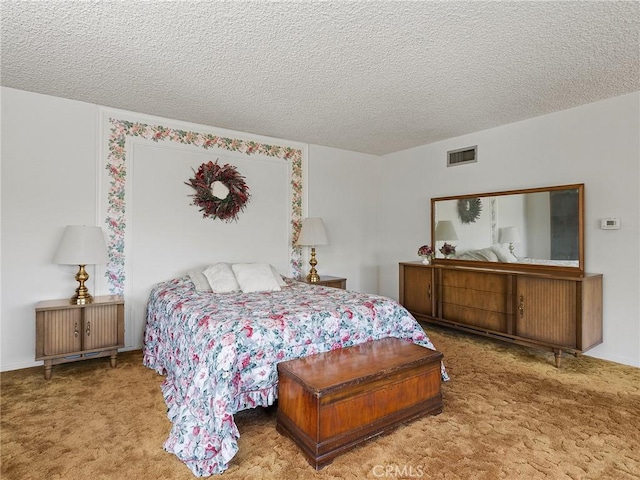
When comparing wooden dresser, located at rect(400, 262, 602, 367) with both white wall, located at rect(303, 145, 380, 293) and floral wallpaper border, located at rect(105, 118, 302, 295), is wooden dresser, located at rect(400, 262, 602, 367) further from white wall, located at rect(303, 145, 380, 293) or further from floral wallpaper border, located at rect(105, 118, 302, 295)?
floral wallpaper border, located at rect(105, 118, 302, 295)

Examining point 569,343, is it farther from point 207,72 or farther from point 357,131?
point 207,72

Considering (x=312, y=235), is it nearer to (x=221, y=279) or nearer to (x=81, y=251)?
(x=221, y=279)

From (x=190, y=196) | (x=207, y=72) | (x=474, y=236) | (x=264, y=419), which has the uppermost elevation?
(x=207, y=72)

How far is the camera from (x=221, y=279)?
3.45 metres

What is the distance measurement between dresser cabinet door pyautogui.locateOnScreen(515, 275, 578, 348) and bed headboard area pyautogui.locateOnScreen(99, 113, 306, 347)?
269 centimetres

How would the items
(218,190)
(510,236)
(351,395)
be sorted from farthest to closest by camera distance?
(218,190) < (510,236) < (351,395)

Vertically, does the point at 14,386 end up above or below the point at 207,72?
below

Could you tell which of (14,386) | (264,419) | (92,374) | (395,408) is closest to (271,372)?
(264,419)

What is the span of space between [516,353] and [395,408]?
2.07 metres

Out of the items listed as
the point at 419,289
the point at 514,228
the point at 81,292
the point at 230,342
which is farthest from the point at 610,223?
the point at 81,292

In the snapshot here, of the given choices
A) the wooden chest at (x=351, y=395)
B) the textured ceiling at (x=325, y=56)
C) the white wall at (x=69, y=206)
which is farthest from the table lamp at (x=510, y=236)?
the white wall at (x=69, y=206)

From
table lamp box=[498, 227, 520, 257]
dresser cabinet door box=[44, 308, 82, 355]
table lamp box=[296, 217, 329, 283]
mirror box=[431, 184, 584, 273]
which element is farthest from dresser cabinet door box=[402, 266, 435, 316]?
dresser cabinet door box=[44, 308, 82, 355]

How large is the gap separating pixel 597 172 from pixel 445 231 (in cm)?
168

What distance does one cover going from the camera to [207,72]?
276cm
